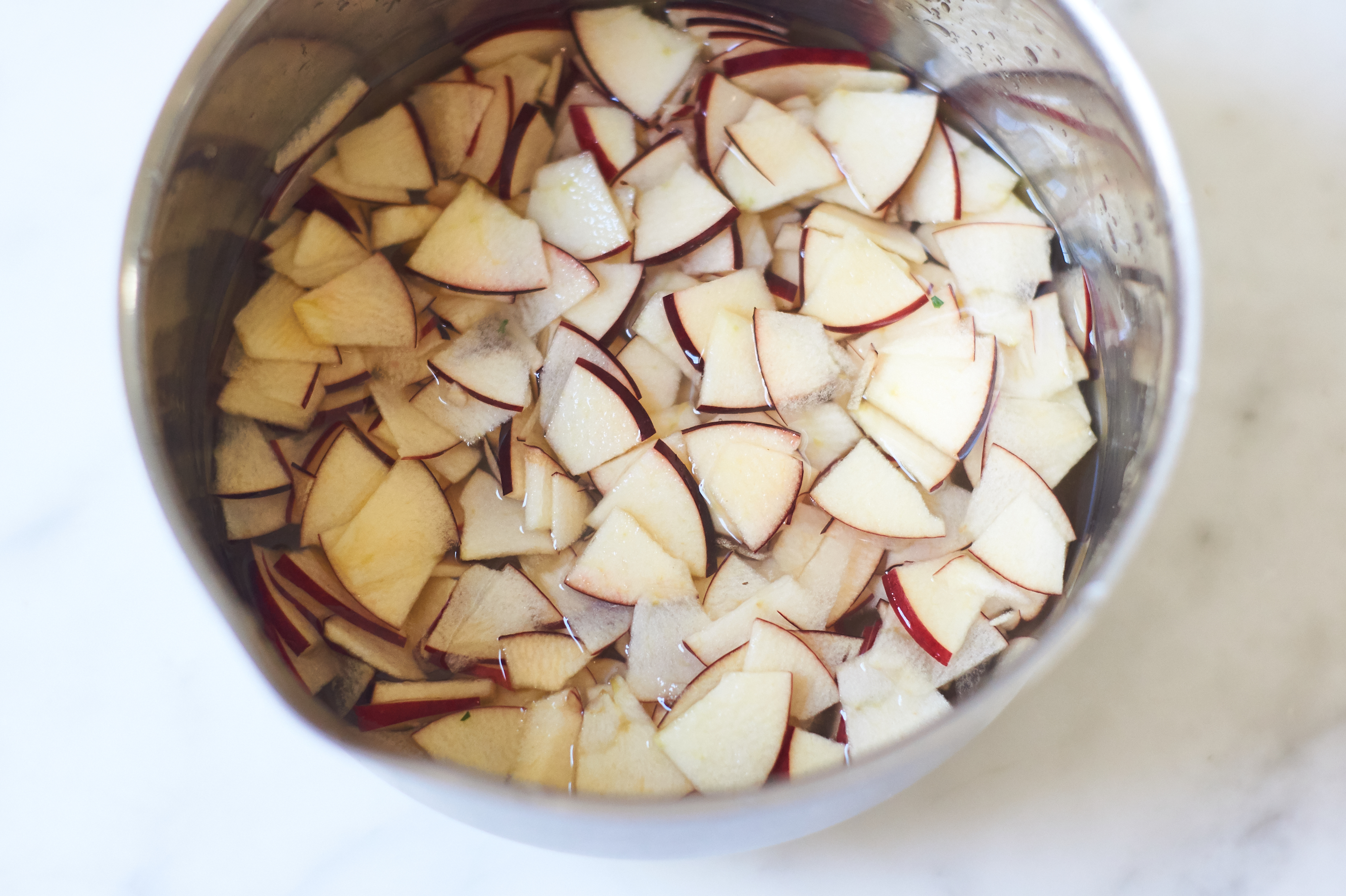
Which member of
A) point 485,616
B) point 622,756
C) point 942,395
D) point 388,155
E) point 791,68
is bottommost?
point 622,756

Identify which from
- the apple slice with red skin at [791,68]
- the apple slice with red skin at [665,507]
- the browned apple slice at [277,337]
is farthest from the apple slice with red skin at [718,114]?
the browned apple slice at [277,337]

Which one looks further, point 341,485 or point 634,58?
point 634,58

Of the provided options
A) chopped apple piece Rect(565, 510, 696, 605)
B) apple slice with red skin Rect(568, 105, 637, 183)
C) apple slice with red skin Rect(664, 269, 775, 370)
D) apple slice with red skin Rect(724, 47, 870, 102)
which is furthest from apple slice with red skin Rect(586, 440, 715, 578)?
apple slice with red skin Rect(724, 47, 870, 102)

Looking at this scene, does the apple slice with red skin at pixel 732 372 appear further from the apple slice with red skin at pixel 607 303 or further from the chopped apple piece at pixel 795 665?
the chopped apple piece at pixel 795 665

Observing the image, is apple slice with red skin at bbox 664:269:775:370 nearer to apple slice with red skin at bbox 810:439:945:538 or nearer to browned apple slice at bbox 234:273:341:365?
apple slice with red skin at bbox 810:439:945:538

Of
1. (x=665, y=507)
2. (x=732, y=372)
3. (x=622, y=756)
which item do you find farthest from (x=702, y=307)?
(x=622, y=756)

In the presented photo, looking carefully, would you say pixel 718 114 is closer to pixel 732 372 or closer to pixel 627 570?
pixel 732 372

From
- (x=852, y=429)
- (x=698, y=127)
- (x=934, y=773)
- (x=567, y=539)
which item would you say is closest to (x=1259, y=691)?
(x=934, y=773)
